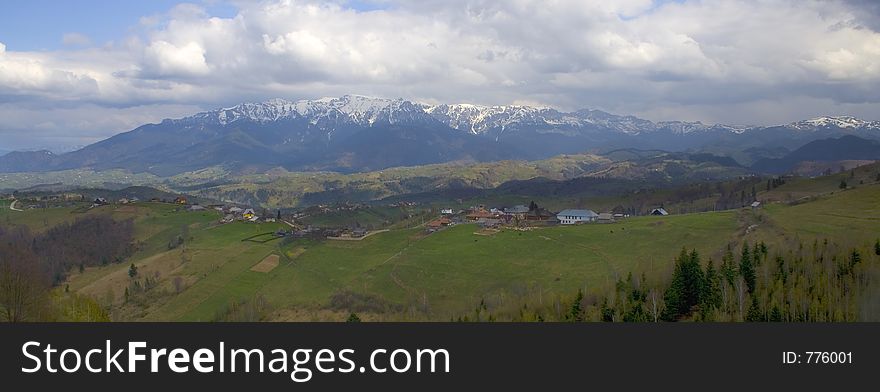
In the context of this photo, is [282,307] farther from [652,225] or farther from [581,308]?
[652,225]

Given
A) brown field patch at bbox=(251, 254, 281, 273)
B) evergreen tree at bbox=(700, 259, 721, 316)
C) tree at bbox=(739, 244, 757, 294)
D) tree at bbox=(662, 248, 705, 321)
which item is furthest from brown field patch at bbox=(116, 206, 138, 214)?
tree at bbox=(739, 244, 757, 294)

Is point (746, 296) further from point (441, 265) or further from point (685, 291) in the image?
point (441, 265)

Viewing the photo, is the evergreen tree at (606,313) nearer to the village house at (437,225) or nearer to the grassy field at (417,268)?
the grassy field at (417,268)

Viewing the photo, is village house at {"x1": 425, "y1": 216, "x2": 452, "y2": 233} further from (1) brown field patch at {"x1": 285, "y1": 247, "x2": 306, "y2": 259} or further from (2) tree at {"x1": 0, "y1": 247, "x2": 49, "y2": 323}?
A: (2) tree at {"x1": 0, "y1": 247, "x2": 49, "y2": 323}

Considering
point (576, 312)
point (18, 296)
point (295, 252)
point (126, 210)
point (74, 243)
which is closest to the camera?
point (18, 296)

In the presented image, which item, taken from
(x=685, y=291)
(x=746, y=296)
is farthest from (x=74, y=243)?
(x=746, y=296)

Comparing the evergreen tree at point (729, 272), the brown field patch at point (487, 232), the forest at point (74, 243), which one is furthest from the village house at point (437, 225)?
the forest at point (74, 243)

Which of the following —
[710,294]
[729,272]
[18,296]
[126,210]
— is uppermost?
[18,296]

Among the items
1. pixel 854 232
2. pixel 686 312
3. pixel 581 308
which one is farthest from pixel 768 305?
pixel 854 232
